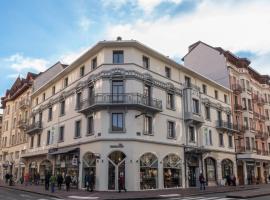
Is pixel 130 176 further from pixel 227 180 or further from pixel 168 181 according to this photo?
pixel 227 180

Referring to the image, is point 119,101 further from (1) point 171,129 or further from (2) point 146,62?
(1) point 171,129

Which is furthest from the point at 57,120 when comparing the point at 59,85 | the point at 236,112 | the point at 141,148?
the point at 236,112

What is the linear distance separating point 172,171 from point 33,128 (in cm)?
1989

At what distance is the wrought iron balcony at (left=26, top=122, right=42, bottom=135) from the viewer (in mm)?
38562

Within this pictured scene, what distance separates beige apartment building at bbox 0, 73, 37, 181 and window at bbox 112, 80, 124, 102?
22.3 metres

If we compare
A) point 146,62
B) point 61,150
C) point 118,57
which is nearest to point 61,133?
point 61,150

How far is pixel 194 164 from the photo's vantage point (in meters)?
32.6

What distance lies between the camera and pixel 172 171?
96.0 ft

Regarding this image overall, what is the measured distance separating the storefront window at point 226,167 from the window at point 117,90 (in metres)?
18.1

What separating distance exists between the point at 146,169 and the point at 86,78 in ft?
35.1

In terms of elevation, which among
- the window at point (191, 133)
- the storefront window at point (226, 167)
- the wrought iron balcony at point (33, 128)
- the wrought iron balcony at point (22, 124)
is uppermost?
the wrought iron balcony at point (22, 124)

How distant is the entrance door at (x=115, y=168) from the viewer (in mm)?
25006

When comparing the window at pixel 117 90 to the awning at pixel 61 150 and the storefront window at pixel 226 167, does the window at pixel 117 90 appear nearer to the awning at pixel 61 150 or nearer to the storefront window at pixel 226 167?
the awning at pixel 61 150

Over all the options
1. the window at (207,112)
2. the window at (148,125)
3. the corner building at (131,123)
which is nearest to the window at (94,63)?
the corner building at (131,123)
